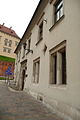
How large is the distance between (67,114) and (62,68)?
6.40 feet

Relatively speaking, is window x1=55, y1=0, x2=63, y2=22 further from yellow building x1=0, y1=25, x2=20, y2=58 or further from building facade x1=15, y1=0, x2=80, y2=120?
yellow building x1=0, y1=25, x2=20, y2=58

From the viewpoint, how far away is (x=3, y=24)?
4388 centimetres

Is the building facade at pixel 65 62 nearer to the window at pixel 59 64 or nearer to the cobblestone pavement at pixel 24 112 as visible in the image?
the window at pixel 59 64

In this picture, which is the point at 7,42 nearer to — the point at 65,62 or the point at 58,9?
the point at 58,9

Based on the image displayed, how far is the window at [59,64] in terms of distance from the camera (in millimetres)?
4907

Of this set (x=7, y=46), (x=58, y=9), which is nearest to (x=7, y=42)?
(x=7, y=46)

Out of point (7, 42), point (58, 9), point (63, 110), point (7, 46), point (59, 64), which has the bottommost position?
point (63, 110)

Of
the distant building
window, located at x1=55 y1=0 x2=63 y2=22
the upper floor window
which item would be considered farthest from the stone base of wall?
the upper floor window

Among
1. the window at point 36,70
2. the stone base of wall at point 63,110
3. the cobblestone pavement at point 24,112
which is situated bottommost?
the cobblestone pavement at point 24,112

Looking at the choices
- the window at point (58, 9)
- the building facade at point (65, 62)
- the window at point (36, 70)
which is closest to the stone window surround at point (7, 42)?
the window at point (36, 70)

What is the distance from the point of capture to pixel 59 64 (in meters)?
5.05

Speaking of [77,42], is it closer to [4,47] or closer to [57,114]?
[57,114]

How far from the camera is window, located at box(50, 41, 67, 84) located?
16.1ft

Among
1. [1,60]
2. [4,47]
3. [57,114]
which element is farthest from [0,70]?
[57,114]
